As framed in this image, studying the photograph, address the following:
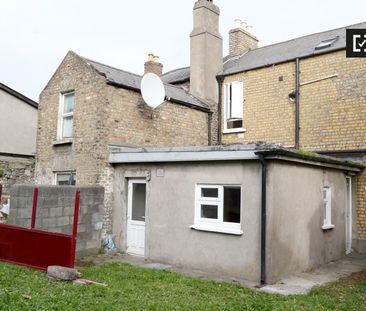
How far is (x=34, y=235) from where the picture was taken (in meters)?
8.40

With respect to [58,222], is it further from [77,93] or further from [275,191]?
[275,191]

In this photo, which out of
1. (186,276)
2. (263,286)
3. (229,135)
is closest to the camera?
(263,286)

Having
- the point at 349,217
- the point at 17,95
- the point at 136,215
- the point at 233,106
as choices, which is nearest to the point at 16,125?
the point at 17,95

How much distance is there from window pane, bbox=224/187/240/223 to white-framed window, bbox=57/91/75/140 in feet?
20.9

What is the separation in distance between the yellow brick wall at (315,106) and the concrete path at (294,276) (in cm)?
215

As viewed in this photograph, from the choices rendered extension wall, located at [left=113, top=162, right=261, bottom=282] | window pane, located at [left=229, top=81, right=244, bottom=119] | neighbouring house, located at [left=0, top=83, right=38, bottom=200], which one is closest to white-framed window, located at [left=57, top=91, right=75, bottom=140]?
rendered extension wall, located at [left=113, top=162, right=261, bottom=282]

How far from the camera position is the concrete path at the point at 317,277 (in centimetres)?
770

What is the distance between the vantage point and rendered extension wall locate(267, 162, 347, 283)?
836 cm

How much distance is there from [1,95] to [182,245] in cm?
1607

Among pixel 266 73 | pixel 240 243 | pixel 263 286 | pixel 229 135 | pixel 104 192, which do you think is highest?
pixel 266 73

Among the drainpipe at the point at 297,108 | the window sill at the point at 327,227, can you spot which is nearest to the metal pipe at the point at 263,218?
the window sill at the point at 327,227

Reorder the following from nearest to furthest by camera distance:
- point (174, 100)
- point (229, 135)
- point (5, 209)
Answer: point (5, 209) → point (174, 100) → point (229, 135)

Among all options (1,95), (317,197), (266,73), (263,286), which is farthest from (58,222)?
(1,95)

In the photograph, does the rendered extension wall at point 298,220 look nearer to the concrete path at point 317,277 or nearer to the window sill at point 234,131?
the concrete path at point 317,277
